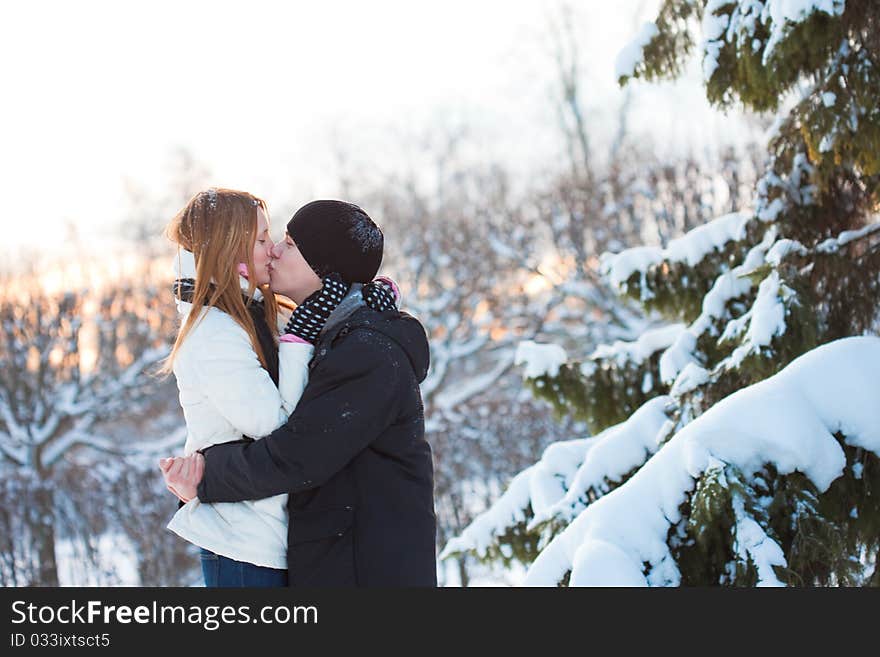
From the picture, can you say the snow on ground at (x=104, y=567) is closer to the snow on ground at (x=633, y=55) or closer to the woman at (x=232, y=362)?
the snow on ground at (x=633, y=55)

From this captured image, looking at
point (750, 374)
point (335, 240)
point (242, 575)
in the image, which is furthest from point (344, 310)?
point (750, 374)

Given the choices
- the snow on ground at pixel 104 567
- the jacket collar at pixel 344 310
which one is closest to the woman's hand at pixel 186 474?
the jacket collar at pixel 344 310

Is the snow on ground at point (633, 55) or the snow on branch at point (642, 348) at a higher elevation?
the snow on ground at point (633, 55)

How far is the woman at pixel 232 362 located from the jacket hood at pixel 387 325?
0.06m

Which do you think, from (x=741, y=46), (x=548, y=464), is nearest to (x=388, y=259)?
(x=548, y=464)

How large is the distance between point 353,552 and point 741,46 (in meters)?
2.28

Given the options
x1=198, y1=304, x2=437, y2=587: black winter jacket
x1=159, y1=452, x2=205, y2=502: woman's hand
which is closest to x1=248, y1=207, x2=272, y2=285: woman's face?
x1=198, y1=304, x2=437, y2=587: black winter jacket

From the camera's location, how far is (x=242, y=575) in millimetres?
2527

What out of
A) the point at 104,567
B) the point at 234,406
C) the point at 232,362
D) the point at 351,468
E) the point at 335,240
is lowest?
the point at 351,468

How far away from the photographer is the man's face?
107 inches

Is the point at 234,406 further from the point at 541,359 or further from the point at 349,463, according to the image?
the point at 541,359

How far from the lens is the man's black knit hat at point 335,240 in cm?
270

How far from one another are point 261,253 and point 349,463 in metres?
0.64

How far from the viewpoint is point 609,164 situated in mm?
17453
